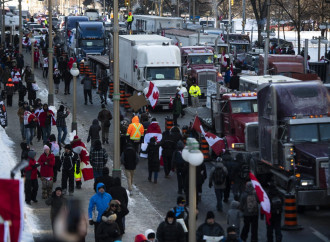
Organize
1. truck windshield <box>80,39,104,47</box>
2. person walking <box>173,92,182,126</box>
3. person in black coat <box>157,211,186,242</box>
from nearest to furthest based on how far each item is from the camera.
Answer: person in black coat <box>157,211,186,242</box> < person walking <box>173,92,182,126</box> < truck windshield <box>80,39,104,47</box>

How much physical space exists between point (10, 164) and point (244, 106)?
7.18 metres

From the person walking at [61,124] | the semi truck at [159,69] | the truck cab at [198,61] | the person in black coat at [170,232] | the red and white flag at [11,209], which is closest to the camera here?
the red and white flag at [11,209]

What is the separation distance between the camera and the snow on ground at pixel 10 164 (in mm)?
17152

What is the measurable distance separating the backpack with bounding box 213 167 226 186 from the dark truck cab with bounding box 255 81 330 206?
1.54 metres

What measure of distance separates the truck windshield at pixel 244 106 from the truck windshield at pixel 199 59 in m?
20.0

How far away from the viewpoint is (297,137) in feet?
71.6

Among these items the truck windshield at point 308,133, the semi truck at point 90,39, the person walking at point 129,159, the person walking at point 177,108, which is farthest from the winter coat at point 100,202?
the semi truck at point 90,39

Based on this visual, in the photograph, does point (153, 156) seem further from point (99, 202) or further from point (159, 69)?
point (159, 69)

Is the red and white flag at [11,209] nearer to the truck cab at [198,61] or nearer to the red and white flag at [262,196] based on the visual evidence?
the red and white flag at [262,196]

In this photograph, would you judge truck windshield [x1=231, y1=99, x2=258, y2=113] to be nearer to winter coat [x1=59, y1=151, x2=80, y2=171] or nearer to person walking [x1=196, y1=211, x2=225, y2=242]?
winter coat [x1=59, y1=151, x2=80, y2=171]

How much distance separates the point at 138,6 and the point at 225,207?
322 ft

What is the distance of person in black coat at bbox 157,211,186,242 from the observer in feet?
48.6

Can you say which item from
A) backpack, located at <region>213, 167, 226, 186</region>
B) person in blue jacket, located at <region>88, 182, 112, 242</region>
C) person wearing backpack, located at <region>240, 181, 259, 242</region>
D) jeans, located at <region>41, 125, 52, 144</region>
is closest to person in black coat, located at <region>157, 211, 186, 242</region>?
person in blue jacket, located at <region>88, 182, 112, 242</region>

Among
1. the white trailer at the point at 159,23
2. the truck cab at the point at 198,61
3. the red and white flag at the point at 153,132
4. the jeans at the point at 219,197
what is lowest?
the jeans at the point at 219,197
